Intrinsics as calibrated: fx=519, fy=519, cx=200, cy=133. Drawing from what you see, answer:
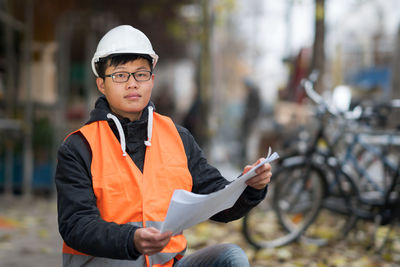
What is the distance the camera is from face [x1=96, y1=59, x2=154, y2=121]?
190 centimetres

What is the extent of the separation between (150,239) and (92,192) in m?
0.35

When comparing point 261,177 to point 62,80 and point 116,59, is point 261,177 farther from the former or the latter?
point 62,80

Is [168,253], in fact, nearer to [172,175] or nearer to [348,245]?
[172,175]

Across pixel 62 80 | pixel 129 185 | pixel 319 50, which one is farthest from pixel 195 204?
pixel 62 80

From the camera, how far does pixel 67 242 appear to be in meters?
1.69

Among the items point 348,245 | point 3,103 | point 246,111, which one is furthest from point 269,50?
point 348,245

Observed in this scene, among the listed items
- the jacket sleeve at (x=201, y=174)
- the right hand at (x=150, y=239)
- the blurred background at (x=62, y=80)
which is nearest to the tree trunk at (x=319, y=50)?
the blurred background at (x=62, y=80)

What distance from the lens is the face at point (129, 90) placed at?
190cm

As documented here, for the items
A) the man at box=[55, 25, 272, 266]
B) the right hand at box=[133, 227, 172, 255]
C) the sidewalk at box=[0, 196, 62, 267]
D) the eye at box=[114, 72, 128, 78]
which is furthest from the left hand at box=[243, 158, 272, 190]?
the sidewalk at box=[0, 196, 62, 267]

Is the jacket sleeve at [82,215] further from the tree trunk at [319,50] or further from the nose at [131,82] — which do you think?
the tree trunk at [319,50]

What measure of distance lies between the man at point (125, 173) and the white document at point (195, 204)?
0.13m

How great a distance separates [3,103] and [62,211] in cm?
590

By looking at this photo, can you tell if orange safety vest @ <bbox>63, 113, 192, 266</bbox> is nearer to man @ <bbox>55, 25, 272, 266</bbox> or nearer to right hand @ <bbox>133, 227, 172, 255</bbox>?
man @ <bbox>55, 25, 272, 266</bbox>

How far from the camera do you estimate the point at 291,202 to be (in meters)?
4.84
